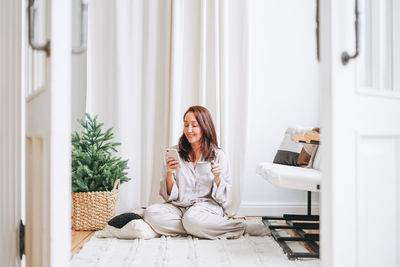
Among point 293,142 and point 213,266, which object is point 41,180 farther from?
point 293,142

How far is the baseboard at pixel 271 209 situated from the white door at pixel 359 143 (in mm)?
2251

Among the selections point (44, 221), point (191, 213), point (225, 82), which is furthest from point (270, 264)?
point (225, 82)

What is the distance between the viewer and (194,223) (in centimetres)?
248

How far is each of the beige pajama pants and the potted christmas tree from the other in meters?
0.35

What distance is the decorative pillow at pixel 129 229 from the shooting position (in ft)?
8.07

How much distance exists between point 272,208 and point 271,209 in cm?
1

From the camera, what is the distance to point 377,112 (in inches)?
43.5

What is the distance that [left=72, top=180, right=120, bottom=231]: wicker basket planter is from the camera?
275 centimetres

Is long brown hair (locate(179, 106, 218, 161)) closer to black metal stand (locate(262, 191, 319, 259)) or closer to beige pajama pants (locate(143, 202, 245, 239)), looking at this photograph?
beige pajama pants (locate(143, 202, 245, 239))

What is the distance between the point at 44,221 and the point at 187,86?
2433 mm

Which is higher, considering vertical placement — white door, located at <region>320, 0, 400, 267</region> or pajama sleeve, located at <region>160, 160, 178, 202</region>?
white door, located at <region>320, 0, 400, 267</region>

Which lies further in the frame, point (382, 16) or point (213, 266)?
point (213, 266)

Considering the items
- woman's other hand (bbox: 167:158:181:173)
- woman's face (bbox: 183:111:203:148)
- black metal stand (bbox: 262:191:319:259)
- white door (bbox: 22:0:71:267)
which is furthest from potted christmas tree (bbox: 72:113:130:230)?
white door (bbox: 22:0:71:267)

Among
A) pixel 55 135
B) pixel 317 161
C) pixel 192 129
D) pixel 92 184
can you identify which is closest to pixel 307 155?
pixel 317 161
